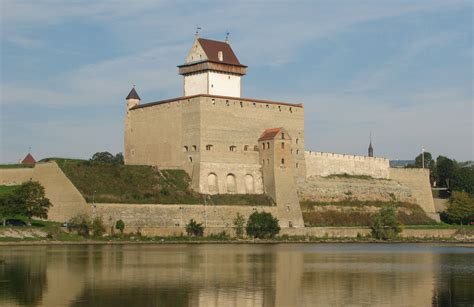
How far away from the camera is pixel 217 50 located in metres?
53.1

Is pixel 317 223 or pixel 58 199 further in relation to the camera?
pixel 317 223

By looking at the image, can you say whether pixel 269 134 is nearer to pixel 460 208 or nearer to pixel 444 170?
pixel 460 208

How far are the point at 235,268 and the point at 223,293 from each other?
264 inches

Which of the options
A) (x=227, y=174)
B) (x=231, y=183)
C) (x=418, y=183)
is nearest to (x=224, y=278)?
(x=227, y=174)

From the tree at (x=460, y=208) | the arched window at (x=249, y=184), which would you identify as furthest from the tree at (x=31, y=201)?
the tree at (x=460, y=208)

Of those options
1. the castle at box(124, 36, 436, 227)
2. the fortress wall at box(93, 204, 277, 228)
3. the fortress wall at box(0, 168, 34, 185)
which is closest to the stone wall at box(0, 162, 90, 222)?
the fortress wall at box(0, 168, 34, 185)

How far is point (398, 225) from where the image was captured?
50.2 m

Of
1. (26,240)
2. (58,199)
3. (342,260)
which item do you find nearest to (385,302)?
(342,260)

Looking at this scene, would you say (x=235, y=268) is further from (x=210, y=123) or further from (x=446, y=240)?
(x=446, y=240)

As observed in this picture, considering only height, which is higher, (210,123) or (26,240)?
(210,123)

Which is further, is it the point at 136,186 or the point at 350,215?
the point at 350,215

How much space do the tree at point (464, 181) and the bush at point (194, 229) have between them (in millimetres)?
26148

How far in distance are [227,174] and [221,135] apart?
2.32 meters

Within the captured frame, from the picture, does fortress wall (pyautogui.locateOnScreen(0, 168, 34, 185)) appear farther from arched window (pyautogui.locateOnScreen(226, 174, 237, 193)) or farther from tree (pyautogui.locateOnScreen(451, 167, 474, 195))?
tree (pyautogui.locateOnScreen(451, 167, 474, 195))
